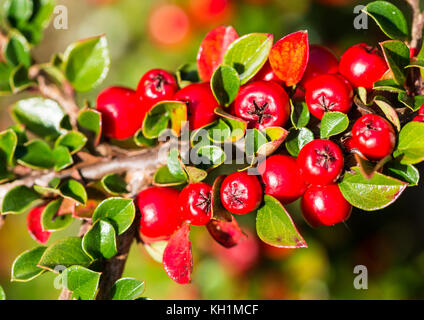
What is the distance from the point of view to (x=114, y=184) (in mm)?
1059

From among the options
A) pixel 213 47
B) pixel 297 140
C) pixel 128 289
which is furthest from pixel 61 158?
pixel 297 140

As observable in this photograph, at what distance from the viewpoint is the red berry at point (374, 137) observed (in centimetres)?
81

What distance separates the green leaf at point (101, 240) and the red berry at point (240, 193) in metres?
0.27

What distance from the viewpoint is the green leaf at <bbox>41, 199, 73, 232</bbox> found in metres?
1.06

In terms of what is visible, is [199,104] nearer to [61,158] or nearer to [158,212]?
[158,212]

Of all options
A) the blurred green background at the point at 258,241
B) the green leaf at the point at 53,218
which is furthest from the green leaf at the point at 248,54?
the blurred green background at the point at 258,241

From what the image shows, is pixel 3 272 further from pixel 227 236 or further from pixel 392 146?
pixel 392 146

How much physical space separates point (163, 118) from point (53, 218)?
393mm

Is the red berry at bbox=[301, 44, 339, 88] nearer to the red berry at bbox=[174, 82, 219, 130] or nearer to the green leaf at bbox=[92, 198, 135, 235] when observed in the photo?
the red berry at bbox=[174, 82, 219, 130]

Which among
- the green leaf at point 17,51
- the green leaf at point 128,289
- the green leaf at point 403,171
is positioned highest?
the green leaf at point 17,51

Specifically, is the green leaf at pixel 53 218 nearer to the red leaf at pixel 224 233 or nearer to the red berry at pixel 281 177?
the red leaf at pixel 224 233

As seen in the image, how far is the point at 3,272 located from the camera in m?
2.81

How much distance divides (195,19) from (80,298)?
6.76ft

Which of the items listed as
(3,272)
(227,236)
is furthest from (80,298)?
(3,272)
